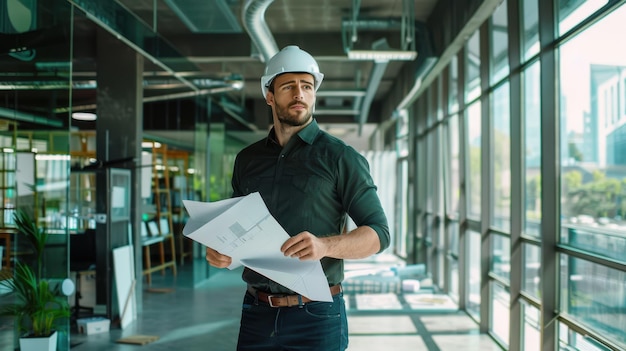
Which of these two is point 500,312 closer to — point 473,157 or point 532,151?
point 532,151

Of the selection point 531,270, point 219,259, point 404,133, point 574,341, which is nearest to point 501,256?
point 531,270

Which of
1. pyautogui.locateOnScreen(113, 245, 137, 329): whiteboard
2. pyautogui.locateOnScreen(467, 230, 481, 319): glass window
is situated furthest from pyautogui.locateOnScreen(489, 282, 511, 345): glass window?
pyautogui.locateOnScreen(113, 245, 137, 329): whiteboard

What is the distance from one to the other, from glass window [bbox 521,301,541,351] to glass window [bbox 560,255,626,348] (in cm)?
69

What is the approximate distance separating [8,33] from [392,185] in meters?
10.6

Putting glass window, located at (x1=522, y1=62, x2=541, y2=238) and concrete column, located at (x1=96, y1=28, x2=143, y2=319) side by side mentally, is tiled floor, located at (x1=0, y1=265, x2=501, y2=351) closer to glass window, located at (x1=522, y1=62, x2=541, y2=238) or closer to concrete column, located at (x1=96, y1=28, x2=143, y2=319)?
concrete column, located at (x1=96, y1=28, x2=143, y2=319)

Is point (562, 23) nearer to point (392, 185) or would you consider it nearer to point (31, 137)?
point (31, 137)

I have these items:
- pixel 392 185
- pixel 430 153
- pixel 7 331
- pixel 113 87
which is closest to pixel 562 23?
pixel 7 331

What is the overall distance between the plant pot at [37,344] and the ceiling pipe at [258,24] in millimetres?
2802

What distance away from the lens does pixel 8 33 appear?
4.36 metres

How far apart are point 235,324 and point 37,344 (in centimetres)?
273

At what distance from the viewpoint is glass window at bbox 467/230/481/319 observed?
7.84 m

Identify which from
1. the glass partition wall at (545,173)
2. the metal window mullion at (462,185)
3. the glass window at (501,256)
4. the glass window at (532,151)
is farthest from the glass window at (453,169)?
the glass window at (532,151)

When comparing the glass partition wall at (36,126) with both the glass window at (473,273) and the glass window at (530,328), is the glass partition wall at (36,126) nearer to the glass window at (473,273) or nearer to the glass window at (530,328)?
Answer: the glass window at (530,328)

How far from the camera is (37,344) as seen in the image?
4.80m
